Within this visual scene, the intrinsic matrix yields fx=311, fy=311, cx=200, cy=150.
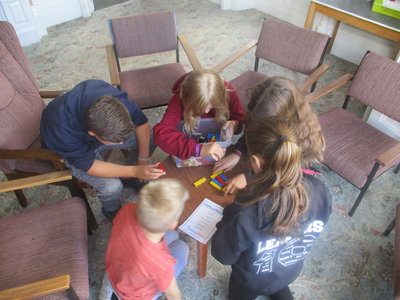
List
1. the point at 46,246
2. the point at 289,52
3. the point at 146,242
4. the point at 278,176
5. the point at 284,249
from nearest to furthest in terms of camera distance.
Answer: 1. the point at 278,176
2. the point at 146,242
3. the point at 284,249
4. the point at 46,246
5. the point at 289,52

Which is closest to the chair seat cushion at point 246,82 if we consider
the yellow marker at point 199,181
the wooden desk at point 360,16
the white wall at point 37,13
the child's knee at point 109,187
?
the yellow marker at point 199,181

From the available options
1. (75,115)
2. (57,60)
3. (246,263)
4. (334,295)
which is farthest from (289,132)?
(57,60)

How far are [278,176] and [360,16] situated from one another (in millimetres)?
2703

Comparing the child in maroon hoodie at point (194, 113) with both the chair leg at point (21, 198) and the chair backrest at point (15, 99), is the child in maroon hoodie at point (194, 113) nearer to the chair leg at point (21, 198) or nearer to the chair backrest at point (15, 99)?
the chair backrest at point (15, 99)

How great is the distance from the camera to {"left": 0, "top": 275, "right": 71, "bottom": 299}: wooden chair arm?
121 cm

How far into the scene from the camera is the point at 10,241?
1.53 metres

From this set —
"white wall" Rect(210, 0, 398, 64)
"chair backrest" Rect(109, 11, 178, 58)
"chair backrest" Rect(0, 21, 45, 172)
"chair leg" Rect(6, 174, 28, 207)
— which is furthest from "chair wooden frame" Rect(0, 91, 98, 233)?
"white wall" Rect(210, 0, 398, 64)

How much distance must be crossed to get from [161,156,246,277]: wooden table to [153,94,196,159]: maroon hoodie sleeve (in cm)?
10

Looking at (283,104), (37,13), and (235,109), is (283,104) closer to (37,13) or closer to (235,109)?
(235,109)

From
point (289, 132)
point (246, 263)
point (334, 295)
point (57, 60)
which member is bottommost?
point (334, 295)

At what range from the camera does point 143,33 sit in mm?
2602

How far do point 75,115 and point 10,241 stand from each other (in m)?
0.70

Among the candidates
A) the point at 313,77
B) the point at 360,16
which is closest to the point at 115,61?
the point at 313,77

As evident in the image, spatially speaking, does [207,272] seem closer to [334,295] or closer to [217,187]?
[217,187]
